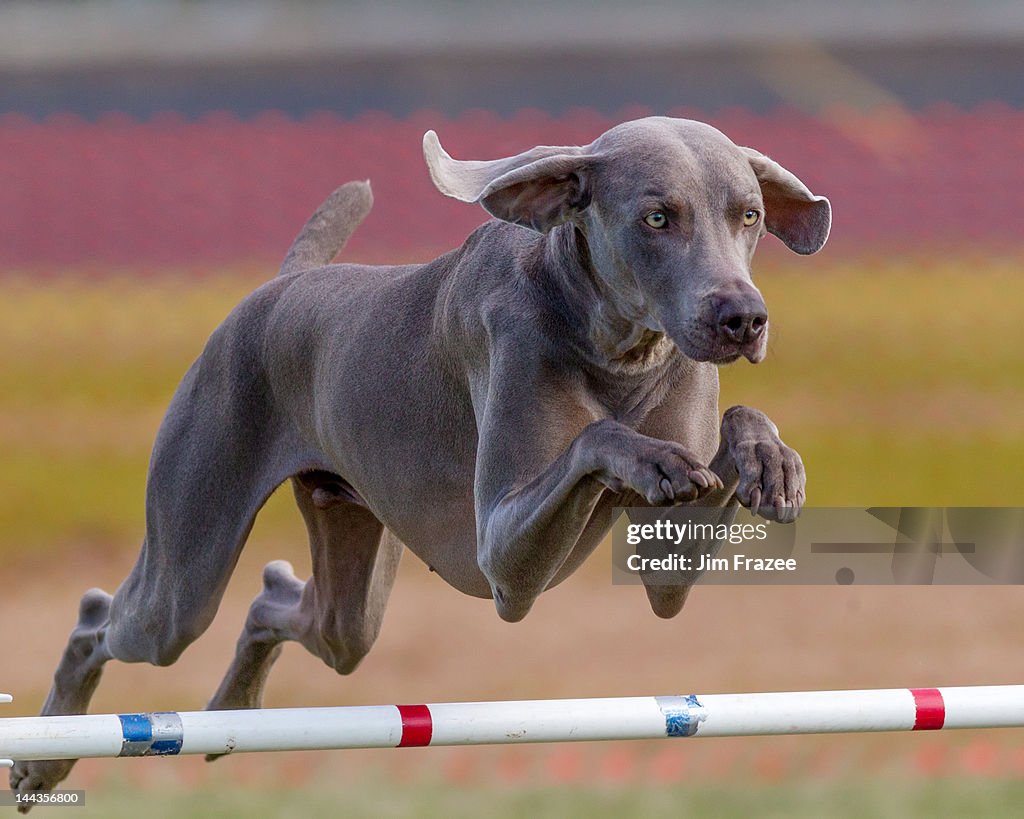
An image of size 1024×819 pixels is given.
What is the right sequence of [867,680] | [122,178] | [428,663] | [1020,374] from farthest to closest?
[122,178], [1020,374], [428,663], [867,680]

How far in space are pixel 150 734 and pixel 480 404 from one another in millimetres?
965

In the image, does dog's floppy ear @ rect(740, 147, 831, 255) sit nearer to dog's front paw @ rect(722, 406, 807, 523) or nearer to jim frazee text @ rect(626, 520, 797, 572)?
dog's front paw @ rect(722, 406, 807, 523)

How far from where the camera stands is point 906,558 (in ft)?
13.1

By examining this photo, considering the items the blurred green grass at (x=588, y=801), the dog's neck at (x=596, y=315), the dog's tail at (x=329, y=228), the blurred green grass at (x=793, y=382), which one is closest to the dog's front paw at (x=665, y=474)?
the dog's neck at (x=596, y=315)

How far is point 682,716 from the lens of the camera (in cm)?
373

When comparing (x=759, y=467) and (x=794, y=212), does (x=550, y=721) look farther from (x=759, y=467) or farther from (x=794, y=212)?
(x=794, y=212)

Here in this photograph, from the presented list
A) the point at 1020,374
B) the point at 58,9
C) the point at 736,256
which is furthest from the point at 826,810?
the point at 58,9

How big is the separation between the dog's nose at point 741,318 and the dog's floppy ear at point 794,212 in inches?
19.4

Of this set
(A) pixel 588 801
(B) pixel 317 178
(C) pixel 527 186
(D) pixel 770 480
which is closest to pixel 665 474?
(D) pixel 770 480

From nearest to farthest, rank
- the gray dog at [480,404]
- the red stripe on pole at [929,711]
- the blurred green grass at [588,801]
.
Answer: the gray dog at [480,404] → the red stripe on pole at [929,711] → the blurred green grass at [588,801]

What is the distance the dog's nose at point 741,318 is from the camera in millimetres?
3258

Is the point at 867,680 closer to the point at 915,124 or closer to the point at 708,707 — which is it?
the point at 708,707

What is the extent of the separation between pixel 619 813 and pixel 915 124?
10468 mm

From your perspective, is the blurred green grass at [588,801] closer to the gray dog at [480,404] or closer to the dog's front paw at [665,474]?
the gray dog at [480,404]
